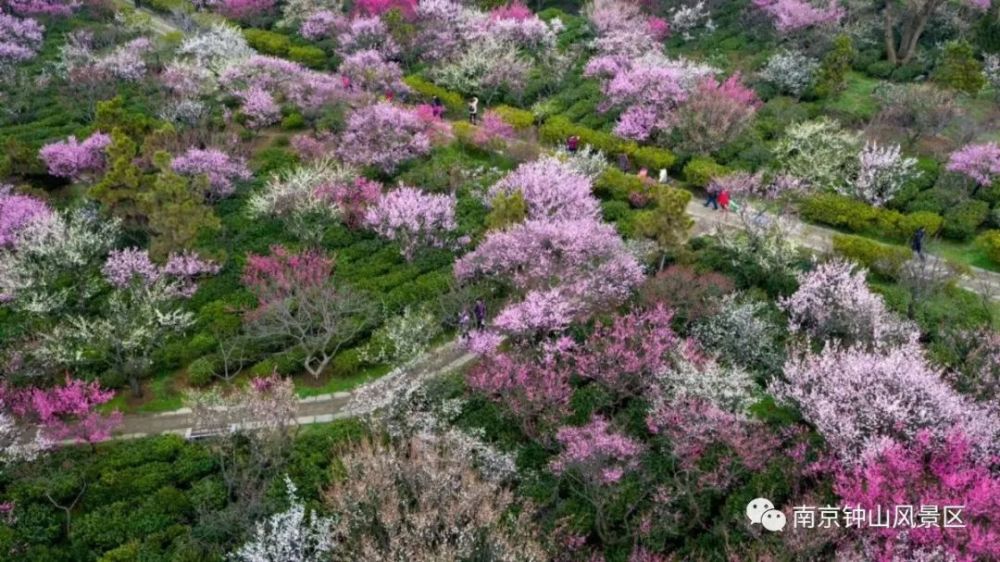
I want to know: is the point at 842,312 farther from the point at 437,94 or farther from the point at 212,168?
the point at 437,94

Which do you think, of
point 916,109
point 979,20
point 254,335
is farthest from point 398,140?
point 979,20

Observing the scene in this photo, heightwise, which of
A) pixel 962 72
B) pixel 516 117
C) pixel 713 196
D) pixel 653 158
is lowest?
pixel 713 196

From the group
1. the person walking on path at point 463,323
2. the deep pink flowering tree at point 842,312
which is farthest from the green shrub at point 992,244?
the person walking on path at point 463,323

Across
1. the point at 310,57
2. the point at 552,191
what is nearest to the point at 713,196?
the point at 552,191

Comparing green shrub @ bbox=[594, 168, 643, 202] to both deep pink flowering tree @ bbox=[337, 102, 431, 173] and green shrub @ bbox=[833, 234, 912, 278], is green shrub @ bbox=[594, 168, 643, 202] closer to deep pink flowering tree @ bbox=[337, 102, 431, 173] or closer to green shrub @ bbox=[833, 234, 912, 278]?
deep pink flowering tree @ bbox=[337, 102, 431, 173]

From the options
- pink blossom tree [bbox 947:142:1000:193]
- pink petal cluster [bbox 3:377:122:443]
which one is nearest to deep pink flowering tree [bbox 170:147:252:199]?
pink petal cluster [bbox 3:377:122:443]

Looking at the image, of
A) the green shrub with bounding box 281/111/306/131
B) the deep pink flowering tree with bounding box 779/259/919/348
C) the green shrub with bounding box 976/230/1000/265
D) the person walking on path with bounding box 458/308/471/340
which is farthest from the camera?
the green shrub with bounding box 281/111/306/131

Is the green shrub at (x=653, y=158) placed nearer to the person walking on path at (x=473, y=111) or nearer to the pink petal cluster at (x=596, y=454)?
the person walking on path at (x=473, y=111)
